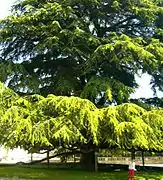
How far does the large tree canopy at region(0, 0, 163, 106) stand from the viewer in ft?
54.3

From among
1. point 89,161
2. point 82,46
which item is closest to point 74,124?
point 82,46

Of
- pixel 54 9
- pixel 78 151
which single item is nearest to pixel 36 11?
pixel 54 9

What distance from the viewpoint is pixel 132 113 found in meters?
14.3

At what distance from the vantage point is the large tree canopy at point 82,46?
16562mm

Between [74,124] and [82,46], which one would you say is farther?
[82,46]

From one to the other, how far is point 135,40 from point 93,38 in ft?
6.28

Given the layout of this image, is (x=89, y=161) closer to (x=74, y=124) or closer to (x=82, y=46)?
(x=82, y=46)


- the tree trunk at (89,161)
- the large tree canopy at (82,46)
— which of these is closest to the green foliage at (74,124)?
the large tree canopy at (82,46)

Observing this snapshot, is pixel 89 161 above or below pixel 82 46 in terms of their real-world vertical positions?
below

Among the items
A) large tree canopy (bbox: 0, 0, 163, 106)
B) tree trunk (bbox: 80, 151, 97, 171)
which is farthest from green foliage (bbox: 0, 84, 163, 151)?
tree trunk (bbox: 80, 151, 97, 171)

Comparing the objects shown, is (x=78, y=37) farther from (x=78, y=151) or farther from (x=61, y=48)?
(x=78, y=151)

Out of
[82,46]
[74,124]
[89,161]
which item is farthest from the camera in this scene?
[89,161]

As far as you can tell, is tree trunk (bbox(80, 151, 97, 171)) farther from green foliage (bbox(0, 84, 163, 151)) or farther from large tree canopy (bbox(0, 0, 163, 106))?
green foliage (bbox(0, 84, 163, 151))

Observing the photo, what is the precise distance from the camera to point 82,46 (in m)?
17.7
